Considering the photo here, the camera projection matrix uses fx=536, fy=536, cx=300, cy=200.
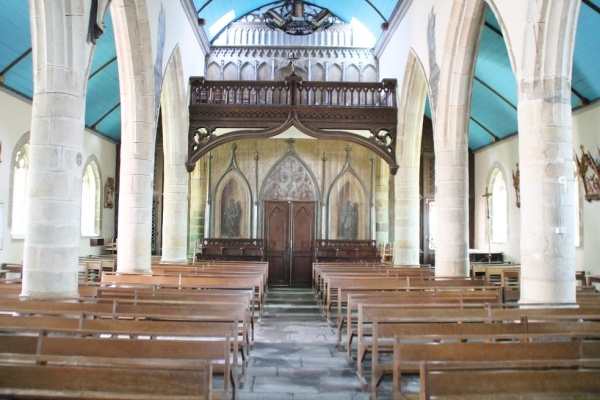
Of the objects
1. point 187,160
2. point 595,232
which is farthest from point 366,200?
point 595,232

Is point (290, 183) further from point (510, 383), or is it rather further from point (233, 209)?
point (510, 383)

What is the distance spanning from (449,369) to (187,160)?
34.0 feet

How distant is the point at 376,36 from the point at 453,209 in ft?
28.6

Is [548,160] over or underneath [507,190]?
underneath

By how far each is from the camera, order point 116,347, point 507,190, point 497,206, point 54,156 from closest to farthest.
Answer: point 116,347 < point 54,156 < point 507,190 < point 497,206

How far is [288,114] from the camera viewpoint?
12.7m

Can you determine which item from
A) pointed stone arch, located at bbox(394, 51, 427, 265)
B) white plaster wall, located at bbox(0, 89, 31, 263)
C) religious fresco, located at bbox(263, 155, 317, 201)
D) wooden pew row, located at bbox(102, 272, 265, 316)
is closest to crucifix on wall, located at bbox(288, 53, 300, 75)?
religious fresco, located at bbox(263, 155, 317, 201)

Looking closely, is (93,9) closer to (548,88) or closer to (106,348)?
(106,348)

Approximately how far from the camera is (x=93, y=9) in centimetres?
567

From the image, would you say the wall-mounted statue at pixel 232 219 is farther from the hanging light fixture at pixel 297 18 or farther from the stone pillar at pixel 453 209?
the stone pillar at pixel 453 209

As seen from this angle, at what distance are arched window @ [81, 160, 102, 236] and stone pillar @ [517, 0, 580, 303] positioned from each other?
482 inches

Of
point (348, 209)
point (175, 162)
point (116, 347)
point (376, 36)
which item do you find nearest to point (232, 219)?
point (348, 209)

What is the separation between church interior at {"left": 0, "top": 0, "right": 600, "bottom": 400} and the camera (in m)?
4.00

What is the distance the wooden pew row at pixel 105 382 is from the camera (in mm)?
2709
